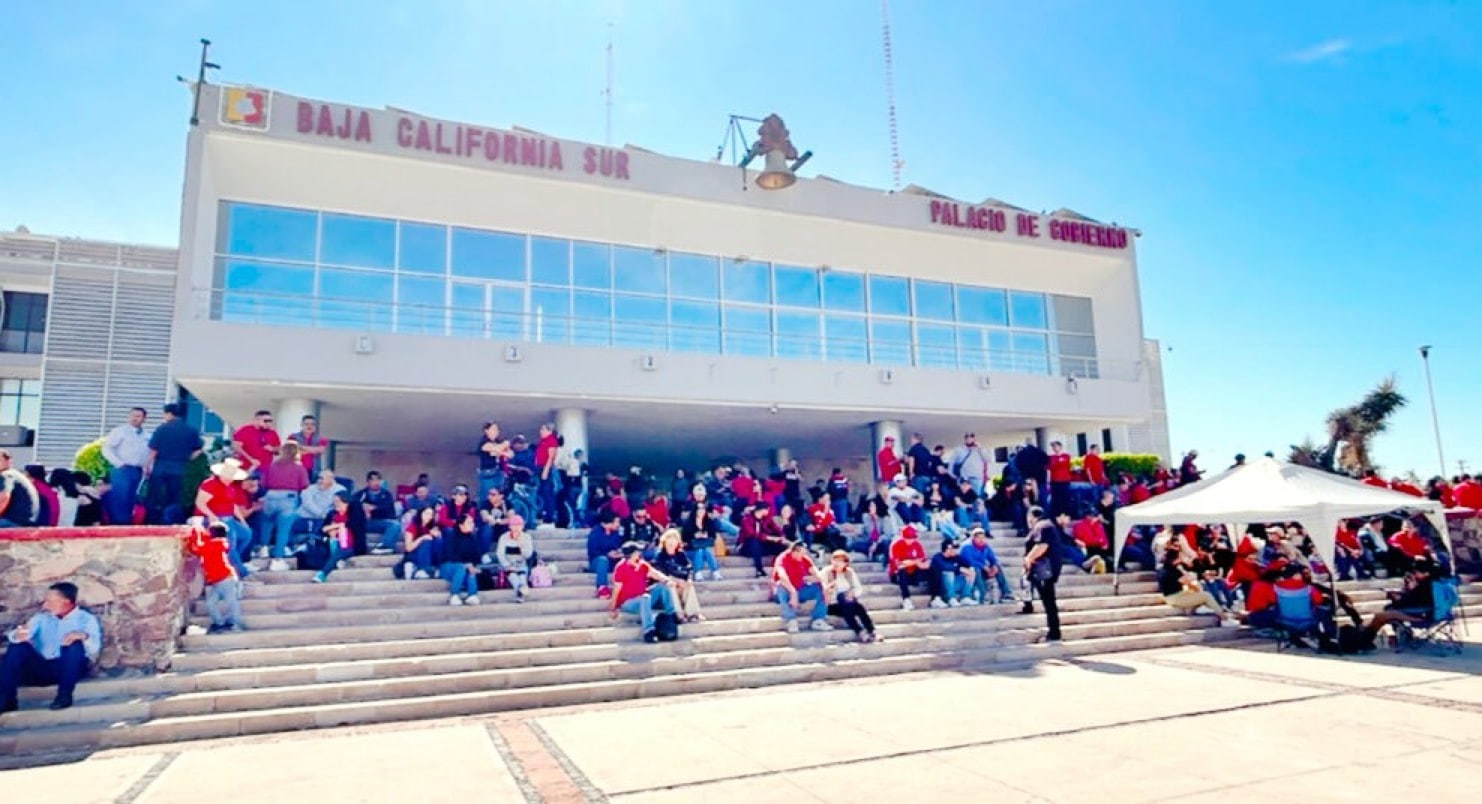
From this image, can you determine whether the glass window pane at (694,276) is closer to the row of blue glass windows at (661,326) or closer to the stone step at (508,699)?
the row of blue glass windows at (661,326)

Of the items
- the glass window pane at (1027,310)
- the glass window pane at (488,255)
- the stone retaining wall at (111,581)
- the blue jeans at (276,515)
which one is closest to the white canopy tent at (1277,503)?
the glass window pane at (1027,310)

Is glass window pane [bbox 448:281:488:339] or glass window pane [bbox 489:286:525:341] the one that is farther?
glass window pane [bbox 489:286:525:341]

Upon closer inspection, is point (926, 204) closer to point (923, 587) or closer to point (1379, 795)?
point (923, 587)

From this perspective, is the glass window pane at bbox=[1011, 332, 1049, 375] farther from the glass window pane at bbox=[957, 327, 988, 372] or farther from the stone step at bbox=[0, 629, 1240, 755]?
the stone step at bbox=[0, 629, 1240, 755]

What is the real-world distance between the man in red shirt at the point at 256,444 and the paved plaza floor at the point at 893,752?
524cm

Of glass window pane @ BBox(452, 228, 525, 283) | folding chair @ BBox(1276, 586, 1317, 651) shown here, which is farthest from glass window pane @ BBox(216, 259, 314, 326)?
folding chair @ BBox(1276, 586, 1317, 651)

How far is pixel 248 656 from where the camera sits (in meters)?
7.98

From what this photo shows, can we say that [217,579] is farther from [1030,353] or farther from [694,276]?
[1030,353]

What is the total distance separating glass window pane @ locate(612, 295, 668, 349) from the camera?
51.4 ft

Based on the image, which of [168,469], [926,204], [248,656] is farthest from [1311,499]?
[168,469]

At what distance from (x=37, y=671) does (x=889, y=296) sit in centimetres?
1525

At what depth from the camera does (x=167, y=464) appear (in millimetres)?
9977

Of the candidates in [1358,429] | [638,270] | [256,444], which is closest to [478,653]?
[256,444]

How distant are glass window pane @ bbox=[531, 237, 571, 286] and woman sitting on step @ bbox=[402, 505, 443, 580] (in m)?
6.36
